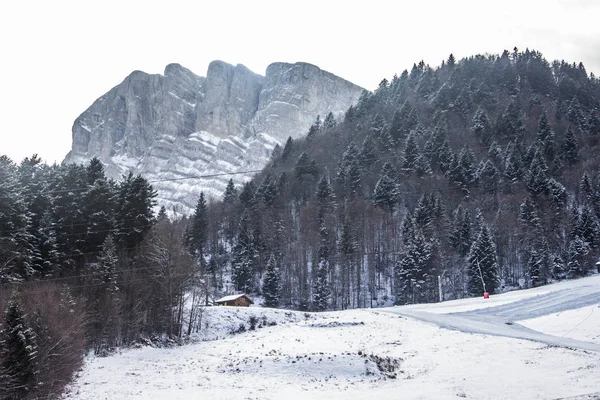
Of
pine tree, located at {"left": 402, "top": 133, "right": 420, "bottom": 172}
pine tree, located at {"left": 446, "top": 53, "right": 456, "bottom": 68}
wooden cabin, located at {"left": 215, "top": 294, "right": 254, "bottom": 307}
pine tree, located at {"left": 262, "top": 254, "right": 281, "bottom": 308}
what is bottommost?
wooden cabin, located at {"left": 215, "top": 294, "right": 254, "bottom": 307}

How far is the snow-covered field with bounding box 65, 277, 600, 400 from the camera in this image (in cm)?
1975

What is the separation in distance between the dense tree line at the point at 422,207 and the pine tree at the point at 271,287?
0.54 feet

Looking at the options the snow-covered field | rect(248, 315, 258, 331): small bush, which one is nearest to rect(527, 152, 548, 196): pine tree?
the snow-covered field

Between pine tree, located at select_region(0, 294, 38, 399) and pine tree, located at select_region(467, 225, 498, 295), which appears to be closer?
pine tree, located at select_region(0, 294, 38, 399)

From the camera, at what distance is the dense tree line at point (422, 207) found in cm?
6962

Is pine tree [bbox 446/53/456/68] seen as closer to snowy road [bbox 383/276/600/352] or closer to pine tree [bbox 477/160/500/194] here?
pine tree [bbox 477/160/500/194]

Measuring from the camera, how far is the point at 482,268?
65312mm

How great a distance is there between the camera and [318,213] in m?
88.1

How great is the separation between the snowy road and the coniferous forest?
14.7 meters

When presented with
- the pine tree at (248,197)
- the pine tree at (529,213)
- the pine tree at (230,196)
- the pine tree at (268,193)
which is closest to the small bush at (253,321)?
the pine tree at (268,193)

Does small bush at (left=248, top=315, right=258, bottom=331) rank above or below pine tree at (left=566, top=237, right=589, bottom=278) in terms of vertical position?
below

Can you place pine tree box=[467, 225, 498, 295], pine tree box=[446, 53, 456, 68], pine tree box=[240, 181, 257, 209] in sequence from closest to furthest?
pine tree box=[467, 225, 498, 295] → pine tree box=[240, 181, 257, 209] → pine tree box=[446, 53, 456, 68]

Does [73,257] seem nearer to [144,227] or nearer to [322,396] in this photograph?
[144,227]

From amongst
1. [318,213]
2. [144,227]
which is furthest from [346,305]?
[144,227]
